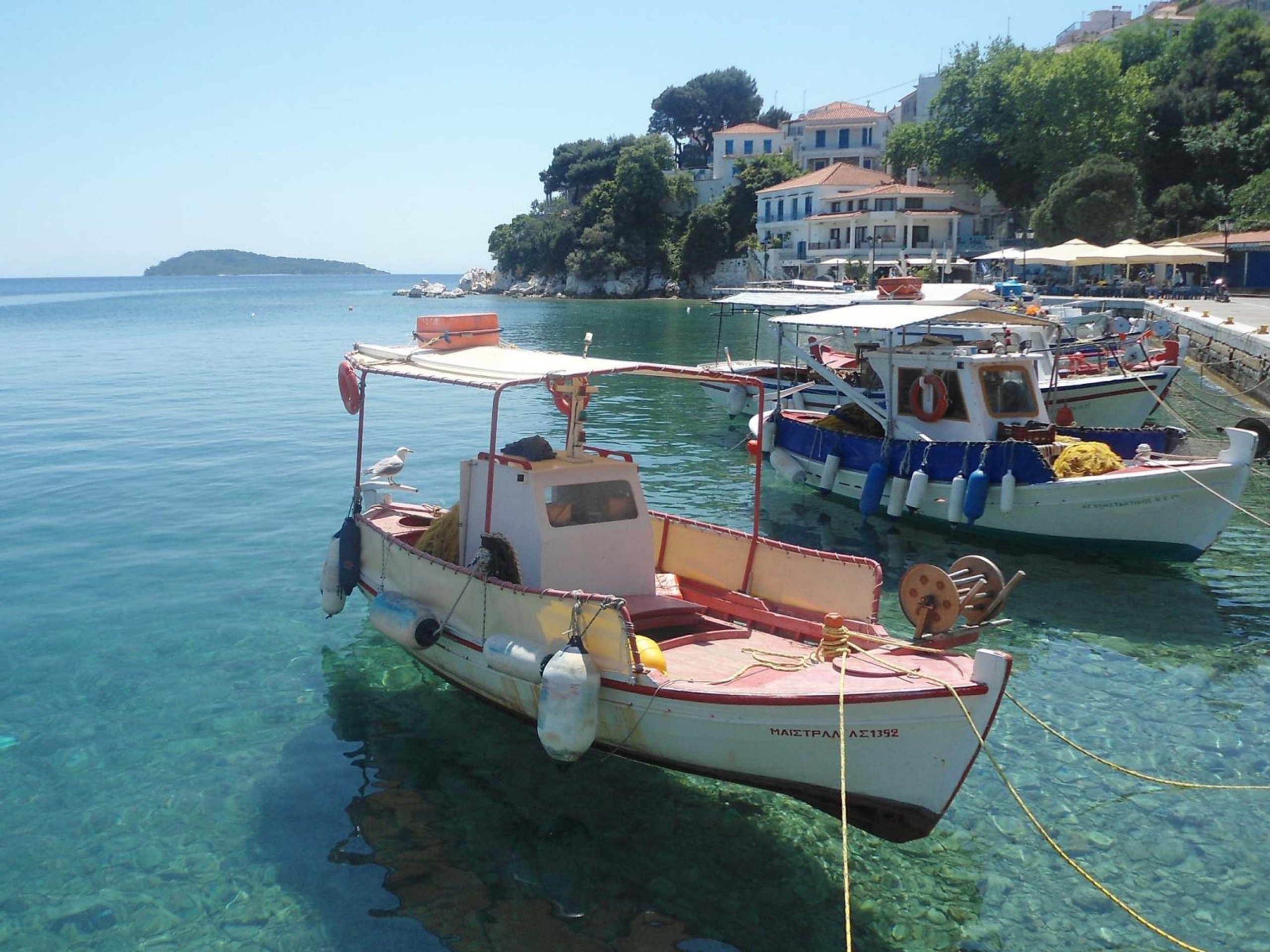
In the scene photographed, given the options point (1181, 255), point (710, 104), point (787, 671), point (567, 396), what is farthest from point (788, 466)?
point (710, 104)

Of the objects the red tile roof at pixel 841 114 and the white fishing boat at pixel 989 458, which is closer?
the white fishing boat at pixel 989 458

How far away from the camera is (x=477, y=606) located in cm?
938

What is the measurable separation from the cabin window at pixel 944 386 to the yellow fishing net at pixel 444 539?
385 inches

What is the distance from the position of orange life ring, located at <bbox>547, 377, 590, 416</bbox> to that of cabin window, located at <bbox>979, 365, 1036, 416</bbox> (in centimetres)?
937

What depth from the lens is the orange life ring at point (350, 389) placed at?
449 inches

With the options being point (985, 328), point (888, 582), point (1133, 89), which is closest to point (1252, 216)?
point (1133, 89)

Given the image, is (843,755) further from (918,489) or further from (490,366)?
(918,489)

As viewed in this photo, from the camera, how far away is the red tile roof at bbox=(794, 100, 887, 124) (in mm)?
96625

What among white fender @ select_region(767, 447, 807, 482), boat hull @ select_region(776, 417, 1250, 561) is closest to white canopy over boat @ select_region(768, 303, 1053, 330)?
white fender @ select_region(767, 447, 807, 482)

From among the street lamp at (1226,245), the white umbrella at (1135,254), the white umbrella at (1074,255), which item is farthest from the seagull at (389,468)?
the street lamp at (1226,245)

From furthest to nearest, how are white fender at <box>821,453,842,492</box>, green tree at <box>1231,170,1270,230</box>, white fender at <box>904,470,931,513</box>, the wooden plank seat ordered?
1. green tree at <box>1231,170,1270,230</box>
2. white fender at <box>821,453,842,492</box>
3. white fender at <box>904,470,931,513</box>
4. the wooden plank seat

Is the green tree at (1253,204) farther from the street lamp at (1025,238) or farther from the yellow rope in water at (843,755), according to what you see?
the yellow rope in water at (843,755)

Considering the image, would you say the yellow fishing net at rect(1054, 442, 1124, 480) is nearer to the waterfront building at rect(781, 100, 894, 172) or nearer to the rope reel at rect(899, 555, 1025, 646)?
the rope reel at rect(899, 555, 1025, 646)

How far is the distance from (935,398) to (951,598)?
9716 mm
